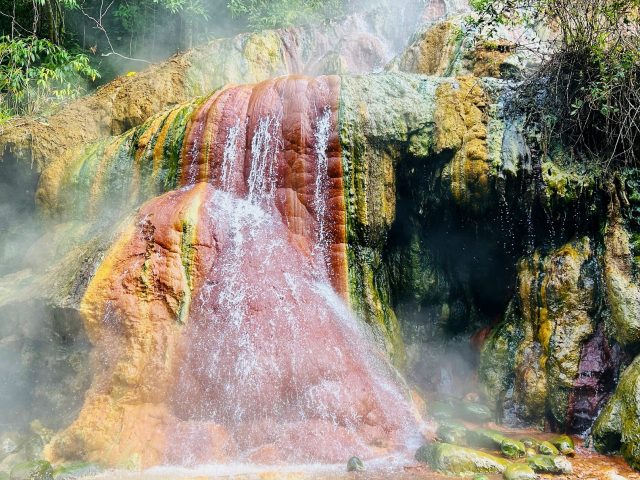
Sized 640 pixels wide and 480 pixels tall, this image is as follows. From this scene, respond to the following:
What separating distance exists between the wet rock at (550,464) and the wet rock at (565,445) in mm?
513

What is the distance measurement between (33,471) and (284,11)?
1514cm

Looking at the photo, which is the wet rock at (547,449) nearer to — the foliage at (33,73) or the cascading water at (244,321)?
the cascading water at (244,321)

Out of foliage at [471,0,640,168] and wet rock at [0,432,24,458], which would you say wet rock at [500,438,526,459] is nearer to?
foliage at [471,0,640,168]

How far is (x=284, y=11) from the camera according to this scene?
17.4m

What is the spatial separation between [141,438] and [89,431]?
2.05 ft

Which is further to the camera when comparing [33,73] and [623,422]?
[33,73]

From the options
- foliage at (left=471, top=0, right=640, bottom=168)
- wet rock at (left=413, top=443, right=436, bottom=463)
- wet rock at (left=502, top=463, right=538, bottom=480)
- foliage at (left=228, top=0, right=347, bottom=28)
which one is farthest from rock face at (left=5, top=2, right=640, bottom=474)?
foliage at (left=228, top=0, right=347, bottom=28)

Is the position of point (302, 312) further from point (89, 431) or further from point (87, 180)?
point (87, 180)

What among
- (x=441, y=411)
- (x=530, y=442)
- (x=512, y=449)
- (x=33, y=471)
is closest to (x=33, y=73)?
(x=33, y=471)

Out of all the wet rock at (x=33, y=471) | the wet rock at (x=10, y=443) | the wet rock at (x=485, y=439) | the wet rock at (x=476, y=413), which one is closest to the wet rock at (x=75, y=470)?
the wet rock at (x=33, y=471)

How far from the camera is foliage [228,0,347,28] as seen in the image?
17203 mm

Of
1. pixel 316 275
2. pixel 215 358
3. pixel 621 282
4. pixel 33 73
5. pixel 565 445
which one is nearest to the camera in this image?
pixel 565 445

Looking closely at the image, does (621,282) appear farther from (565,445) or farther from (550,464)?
(550,464)

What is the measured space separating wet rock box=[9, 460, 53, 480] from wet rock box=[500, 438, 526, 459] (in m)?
4.83
